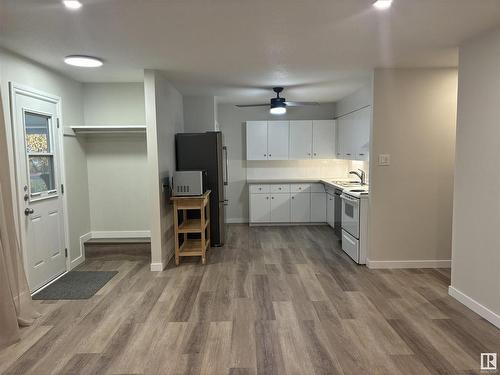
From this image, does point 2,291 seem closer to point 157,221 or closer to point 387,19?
point 157,221

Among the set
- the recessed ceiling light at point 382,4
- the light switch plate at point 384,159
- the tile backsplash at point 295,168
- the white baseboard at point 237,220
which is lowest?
the white baseboard at point 237,220

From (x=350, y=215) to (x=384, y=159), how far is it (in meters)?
0.90

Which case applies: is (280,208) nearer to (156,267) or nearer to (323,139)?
(323,139)

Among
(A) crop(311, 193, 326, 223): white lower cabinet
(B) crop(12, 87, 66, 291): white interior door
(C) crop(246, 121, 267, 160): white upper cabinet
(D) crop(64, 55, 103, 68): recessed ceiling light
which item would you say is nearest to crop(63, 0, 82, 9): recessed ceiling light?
(D) crop(64, 55, 103, 68): recessed ceiling light

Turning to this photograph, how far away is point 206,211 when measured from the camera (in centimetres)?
509

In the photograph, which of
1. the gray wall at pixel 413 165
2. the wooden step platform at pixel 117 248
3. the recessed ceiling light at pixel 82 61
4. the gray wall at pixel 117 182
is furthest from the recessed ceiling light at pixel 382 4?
the wooden step platform at pixel 117 248

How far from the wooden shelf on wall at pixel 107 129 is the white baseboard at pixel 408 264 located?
338 cm

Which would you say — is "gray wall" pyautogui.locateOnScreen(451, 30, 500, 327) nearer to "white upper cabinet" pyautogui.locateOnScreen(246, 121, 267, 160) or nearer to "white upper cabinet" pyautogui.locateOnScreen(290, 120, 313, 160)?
"white upper cabinet" pyautogui.locateOnScreen(290, 120, 313, 160)

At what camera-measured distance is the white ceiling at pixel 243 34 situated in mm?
2295

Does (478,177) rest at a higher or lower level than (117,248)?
higher

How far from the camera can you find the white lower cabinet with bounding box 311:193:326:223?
651 cm

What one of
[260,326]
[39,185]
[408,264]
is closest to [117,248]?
[39,185]

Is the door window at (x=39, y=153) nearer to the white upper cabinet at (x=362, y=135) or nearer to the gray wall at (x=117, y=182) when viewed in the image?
the gray wall at (x=117, y=182)

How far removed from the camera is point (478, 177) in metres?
2.94
